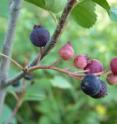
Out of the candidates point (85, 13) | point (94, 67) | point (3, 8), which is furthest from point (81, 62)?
point (3, 8)

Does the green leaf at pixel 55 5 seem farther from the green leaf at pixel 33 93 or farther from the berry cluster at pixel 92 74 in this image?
the green leaf at pixel 33 93

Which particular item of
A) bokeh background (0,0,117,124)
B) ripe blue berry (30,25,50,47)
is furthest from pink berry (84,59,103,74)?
bokeh background (0,0,117,124)

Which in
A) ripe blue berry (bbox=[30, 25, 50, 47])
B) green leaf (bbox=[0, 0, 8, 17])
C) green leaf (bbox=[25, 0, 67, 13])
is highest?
green leaf (bbox=[25, 0, 67, 13])

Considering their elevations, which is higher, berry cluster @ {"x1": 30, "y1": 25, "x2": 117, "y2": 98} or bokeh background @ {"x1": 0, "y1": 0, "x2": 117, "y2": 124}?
berry cluster @ {"x1": 30, "y1": 25, "x2": 117, "y2": 98}

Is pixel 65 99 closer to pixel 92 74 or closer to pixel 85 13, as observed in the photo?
pixel 85 13

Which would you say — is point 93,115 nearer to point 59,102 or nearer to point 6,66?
point 59,102

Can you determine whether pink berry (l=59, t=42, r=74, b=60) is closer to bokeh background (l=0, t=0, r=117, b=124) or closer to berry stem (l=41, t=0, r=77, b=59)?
berry stem (l=41, t=0, r=77, b=59)

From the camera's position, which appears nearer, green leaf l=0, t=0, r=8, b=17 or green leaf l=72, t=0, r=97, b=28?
green leaf l=72, t=0, r=97, b=28
